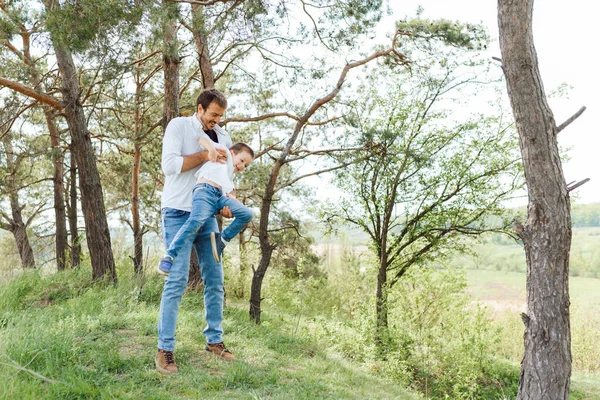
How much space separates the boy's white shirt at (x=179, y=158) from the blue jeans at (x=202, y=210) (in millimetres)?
97

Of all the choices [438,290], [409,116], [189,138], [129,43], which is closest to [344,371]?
[189,138]

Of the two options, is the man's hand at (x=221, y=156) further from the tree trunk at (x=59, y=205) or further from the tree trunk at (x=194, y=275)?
the tree trunk at (x=59, y=205)

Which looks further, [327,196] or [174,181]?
[327,196]

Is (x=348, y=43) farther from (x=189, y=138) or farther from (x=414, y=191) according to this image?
(x=189, y=138)

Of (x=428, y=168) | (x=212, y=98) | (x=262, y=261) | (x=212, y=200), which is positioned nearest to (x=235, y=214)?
(x=212, y=200)

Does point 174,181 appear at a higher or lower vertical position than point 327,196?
lower

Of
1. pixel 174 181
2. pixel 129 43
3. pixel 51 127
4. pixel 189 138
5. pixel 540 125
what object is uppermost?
pixel 51 127

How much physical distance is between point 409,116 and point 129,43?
5040 millimetres

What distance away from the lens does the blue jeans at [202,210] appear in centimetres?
336

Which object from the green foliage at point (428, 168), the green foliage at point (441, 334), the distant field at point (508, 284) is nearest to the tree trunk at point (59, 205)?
the green foliage at point (428, 168)

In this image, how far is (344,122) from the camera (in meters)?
9.03

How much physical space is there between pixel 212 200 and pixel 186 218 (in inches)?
9.2

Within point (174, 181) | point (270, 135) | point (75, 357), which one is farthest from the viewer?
point (270, 135)

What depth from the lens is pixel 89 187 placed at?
7375 mm
